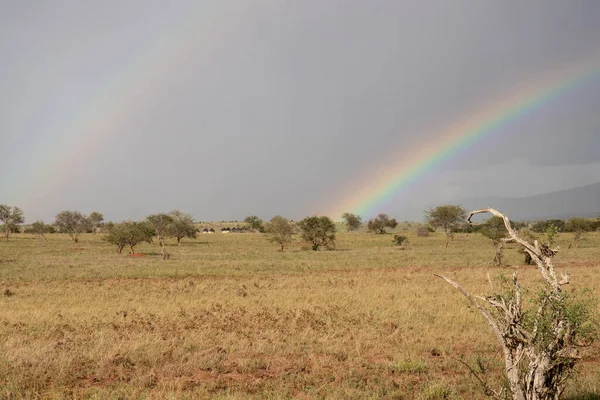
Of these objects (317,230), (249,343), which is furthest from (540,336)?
(317,230)

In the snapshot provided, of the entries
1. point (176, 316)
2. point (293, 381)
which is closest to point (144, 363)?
point (293, 381)

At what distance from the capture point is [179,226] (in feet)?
270

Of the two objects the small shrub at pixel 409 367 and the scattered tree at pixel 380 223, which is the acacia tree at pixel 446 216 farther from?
the small shrub at pixel 409 367

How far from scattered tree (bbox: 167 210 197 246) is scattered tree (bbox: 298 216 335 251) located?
27379 millimetres

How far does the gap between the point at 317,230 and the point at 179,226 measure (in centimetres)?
3091

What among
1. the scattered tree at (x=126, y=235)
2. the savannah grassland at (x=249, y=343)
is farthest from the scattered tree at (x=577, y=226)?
the scattered tree at (x=126, y=235)

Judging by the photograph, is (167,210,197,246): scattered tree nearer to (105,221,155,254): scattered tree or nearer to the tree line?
the tree line

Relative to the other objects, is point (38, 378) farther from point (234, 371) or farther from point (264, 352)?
point (264, 352)

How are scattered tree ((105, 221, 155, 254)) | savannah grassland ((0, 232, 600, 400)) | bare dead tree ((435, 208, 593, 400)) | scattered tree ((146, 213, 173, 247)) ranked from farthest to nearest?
scattered tree ((146, 213, 173, 247))
scattered tree ((105, 221, 155, 254))
savannah grassland ((0, 232, 600, 400))
bare dead tree ((435, 208, 593, 400))

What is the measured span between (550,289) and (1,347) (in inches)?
506

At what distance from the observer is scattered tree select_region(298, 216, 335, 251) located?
6512cm

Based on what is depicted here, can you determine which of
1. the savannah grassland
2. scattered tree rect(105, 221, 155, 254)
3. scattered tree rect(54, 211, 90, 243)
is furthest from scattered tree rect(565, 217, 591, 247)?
scattered tree rect(54, 211, 90, 243)

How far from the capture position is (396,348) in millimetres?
11672

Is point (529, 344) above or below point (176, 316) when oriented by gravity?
above
